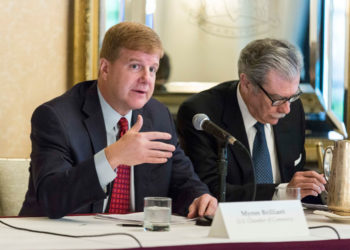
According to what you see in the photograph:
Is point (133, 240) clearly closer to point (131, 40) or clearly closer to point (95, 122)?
point (95, 122)

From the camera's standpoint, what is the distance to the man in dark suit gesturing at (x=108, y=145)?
2.09 m

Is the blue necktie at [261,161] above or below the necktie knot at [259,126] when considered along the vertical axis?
below

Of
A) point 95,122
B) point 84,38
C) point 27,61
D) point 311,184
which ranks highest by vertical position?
point 84,38

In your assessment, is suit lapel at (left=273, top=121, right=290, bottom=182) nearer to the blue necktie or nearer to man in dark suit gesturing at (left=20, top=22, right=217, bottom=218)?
the blue necktie

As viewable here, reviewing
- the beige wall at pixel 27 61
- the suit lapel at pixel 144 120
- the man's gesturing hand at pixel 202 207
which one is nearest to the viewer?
the man's gesturing hand at pixel 202 207

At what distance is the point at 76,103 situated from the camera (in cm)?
248

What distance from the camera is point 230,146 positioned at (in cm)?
301

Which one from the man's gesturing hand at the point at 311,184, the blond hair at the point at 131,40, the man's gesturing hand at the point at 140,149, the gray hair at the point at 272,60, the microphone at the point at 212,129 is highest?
the blond hair at the point at 131,40

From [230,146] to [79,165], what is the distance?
3.53ft

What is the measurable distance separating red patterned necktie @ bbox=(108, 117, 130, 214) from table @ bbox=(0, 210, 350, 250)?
1.24 ft

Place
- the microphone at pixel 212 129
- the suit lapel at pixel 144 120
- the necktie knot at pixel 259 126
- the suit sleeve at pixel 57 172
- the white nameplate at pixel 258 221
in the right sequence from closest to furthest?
the white nameplate at pixel 258 221 → the microphone at pixel 212 129 → the suit sleeve at pixel 57 172 → the suit lapel at pixel 144 120 → the necktie knot at pixel 259 126

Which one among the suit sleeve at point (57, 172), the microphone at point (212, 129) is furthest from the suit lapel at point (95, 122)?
the microphone at point (212, 129)

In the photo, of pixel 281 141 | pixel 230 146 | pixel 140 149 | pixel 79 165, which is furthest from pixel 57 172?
pixel 281 141

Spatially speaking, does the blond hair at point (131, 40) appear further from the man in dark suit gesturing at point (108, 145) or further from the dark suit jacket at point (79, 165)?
the dark suit jacket at point (79, 165)
